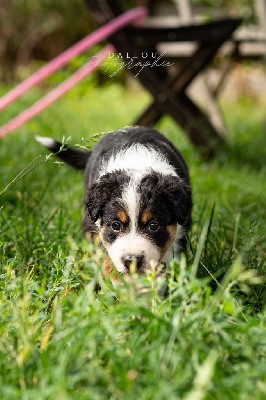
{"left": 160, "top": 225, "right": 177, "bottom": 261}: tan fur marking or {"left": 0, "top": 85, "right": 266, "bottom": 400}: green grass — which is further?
{"left": 160, "top": 225, "right": 177, "bottom": 261}: tan fur marking

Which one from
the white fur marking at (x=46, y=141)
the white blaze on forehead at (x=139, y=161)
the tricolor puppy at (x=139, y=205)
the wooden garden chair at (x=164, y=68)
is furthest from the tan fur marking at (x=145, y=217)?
the wooden garden chair at (x=164, y=68)

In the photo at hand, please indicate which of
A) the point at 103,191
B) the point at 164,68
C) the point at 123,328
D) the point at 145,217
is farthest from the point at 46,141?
the point at 164,68

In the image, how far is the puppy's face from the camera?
292 cm

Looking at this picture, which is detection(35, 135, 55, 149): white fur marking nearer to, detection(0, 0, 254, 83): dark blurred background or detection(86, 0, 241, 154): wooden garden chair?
detection(86, 0, 241, 154): wooden garden chair

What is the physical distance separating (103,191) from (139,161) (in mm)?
286

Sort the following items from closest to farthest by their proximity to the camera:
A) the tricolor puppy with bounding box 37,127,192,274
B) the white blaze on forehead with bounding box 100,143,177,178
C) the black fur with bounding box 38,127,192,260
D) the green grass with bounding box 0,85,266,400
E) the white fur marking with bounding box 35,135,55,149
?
the green grass with bounding box 0,85,266,400 → the tricolor puppy with bounding box 37,127,192,274 → the black fur with bounding box 38,127,192,260 → the white blaze on forehead with bounding box 100,143,177,178 → the white fur marking with bounding box 35,135,55,149

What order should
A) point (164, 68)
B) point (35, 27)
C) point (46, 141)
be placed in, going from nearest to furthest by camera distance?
point (46, 141)
point (164, 68)
point (35, 27)

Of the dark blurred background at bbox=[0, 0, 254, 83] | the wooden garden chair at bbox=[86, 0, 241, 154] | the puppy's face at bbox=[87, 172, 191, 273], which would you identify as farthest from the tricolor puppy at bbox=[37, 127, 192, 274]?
the dark blurred background at bbox=[0, 0, 254, 83]

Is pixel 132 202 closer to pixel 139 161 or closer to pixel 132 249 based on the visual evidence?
pixel 132 249

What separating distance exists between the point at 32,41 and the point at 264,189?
10.3 meters

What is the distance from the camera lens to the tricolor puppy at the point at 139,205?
9.68ft

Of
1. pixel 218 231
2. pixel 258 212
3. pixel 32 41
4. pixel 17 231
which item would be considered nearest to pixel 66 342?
pixel 17 231

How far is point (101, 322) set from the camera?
243cm

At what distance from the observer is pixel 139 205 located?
9.90 feet
